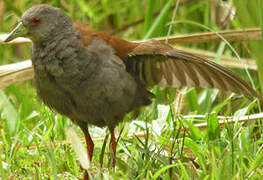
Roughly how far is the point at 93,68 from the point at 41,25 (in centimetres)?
40

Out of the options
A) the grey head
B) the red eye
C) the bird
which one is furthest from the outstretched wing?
the red eye

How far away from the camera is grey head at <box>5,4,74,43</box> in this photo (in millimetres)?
2705

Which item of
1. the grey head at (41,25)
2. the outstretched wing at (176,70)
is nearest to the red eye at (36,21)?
the grey head at (41,25)

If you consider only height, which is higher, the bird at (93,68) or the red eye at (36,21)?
the red eye at (36,21)

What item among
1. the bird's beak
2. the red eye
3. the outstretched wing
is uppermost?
the red eye

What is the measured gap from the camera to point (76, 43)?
268 centimetres

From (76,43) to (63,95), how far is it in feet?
0.98

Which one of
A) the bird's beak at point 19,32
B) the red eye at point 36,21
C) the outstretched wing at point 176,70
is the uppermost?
the red eye at point 36,21

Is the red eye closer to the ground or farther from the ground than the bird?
farther from the ground

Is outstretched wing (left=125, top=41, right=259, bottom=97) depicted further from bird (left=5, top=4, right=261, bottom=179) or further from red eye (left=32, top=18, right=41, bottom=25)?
red eye (left=32, top=18, right=41, bottom=25)

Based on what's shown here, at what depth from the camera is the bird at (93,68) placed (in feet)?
8.61

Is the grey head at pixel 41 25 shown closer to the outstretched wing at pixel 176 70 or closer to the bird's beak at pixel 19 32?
the bird's beak at pixel 19 32

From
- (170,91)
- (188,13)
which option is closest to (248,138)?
(170,91)

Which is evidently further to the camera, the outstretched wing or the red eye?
the red eye
